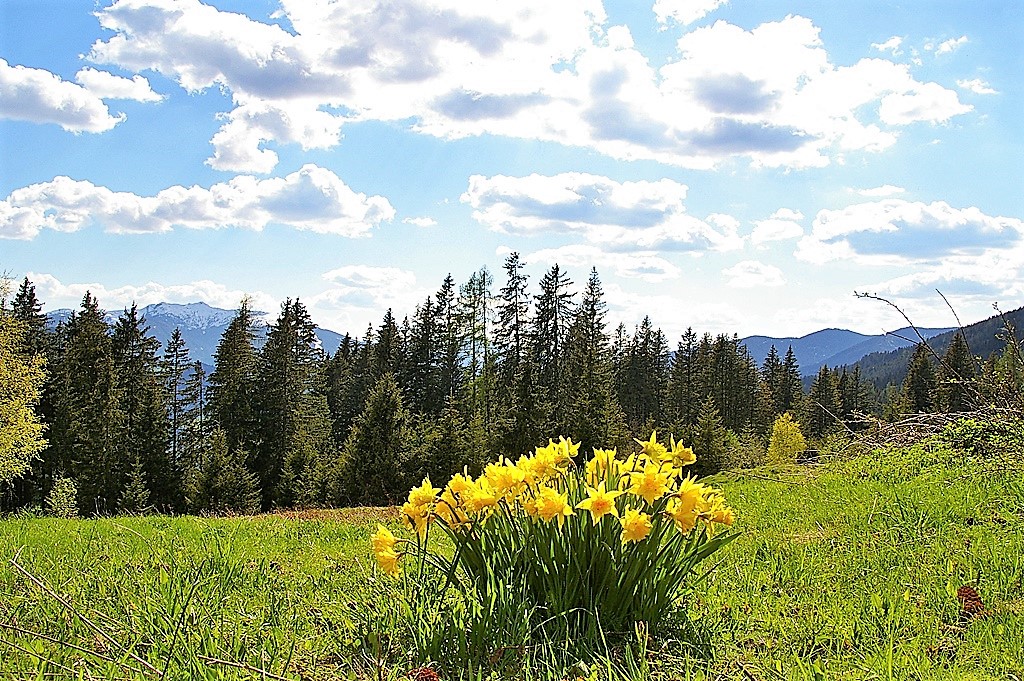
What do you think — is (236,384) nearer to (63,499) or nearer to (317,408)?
(317,408)

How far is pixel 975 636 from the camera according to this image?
3.25 metres

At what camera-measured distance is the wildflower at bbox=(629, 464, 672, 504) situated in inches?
119

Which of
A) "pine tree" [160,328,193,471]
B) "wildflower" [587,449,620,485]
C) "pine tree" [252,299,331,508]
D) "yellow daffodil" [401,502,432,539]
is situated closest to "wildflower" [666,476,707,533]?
"wildflower" [587,449,620,485]

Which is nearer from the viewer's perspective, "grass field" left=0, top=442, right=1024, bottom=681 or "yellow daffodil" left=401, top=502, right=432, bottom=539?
"grass field" left=0, top=442, right=1024, bottom=681

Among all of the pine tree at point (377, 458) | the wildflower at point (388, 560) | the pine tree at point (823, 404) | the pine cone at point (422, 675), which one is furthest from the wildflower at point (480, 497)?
the pine tree at point (823, 404)

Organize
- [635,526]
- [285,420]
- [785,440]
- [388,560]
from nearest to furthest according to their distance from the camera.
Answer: [635,526], [388,560], [785,440], [285,420]

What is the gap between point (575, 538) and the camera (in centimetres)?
309

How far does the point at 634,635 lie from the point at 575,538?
420 millimetres

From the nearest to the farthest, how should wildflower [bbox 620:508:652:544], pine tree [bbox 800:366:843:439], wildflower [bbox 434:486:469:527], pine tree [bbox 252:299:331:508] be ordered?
wildflower [bbox 620:508:652:544]
wildflower [bbox 434:486:469:527]
pine tree [bbox 252:299:331:508]
pine tree [bbox 800:366:843:439]

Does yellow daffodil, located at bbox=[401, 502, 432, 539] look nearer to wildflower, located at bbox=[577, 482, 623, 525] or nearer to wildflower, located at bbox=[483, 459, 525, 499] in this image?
wildflower, located at bbox=[483, 459, 525, 499]

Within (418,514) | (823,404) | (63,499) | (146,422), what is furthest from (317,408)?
(418,514)

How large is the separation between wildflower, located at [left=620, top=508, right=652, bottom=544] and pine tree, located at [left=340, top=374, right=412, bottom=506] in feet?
85.9

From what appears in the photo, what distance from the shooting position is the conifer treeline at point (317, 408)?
29.2 m

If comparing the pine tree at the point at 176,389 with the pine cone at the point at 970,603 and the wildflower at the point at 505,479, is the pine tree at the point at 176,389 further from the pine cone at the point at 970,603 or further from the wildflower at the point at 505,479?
the pine cone at the point at 970,603
